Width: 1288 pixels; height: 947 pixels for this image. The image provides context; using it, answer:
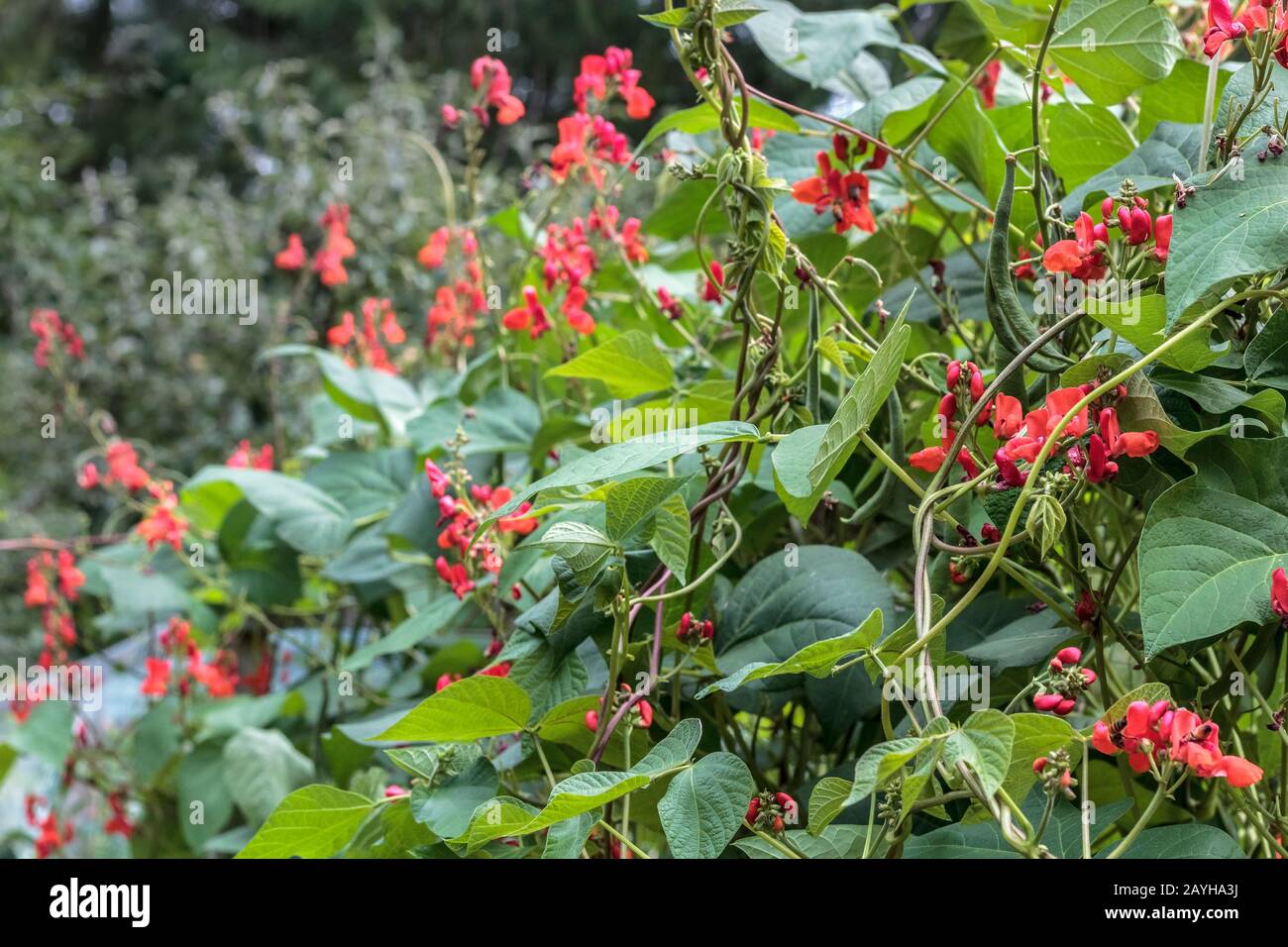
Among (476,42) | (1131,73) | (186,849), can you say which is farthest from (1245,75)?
(476,42)

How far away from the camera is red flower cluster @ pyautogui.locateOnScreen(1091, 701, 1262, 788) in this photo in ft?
1.64

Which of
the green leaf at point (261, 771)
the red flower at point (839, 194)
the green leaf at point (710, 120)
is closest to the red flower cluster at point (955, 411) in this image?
the red flower at point (839, 194)

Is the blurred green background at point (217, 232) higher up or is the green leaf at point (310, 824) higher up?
the blurred green background at point (217, 232)

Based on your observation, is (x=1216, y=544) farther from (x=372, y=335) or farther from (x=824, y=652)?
(x=372, y=335)

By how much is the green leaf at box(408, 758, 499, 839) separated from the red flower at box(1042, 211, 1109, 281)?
0.44m

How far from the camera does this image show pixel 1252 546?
582 mm

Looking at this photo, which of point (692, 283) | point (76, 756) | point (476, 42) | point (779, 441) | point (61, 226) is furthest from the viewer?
point (476, 42)

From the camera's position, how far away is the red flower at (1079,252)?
0.61 m

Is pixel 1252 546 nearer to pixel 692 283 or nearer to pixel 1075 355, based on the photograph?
pixel 1075 355

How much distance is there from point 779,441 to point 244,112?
4.35 metres

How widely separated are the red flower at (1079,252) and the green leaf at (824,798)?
282 millimetres

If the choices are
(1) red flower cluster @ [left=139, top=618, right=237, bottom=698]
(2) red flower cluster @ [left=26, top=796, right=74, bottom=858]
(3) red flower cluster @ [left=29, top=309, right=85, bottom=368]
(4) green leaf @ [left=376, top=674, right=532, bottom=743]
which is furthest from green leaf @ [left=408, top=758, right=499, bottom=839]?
(3) red flower cluster @ [left=29, top=309, right=85, bottom=368]

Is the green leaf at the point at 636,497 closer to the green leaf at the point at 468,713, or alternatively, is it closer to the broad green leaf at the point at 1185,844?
the green leaf at the point at 468,713

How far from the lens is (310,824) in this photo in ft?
2.46
